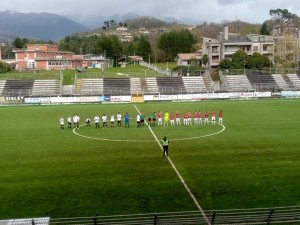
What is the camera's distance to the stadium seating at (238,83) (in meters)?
74.5

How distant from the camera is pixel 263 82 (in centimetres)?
7631

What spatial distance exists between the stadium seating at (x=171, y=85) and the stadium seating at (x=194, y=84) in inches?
30.1

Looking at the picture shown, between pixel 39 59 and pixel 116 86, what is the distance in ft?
144

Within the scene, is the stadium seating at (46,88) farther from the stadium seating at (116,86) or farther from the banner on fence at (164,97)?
the banner on fence at (164,97)

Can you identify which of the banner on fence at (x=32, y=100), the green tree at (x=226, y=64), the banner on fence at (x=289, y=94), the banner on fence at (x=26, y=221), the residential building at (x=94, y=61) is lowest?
the banner on fence at (x=26, y=221)

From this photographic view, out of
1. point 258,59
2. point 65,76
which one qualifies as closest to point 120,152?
point 65,76

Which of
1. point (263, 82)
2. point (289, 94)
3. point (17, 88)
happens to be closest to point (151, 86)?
point (263, 82)

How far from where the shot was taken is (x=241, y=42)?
104m

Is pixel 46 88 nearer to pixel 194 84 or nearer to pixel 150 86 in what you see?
pixel 150 86

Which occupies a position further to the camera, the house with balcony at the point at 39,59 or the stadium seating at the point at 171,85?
the house with balcony at the point at 39,59

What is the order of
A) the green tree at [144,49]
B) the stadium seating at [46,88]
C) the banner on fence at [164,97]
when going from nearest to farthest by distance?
the banner on fence at [164,97] < the stadium seating at [46,88] < the green tree at [144,49]

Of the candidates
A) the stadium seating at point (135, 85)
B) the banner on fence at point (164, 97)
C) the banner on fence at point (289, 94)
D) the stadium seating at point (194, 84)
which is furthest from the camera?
the stadium seating at point (194, 84)

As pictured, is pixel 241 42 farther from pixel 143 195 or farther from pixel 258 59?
pixel 143 195

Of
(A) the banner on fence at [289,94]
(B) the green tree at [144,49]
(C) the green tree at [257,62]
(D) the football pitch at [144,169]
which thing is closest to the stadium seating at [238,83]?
(A) the banner on fence at [289,94]
